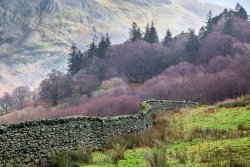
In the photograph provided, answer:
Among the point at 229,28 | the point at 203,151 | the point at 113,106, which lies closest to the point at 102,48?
the point at 229,28

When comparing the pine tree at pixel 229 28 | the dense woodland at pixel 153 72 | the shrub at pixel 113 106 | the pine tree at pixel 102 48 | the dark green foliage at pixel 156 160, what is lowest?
the shrub at pixel 113 106

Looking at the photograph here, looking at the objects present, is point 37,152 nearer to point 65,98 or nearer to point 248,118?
point 248,118

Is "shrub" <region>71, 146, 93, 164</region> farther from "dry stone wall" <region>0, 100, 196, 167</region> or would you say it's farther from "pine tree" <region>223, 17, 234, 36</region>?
"pine tree" <region>223, 17, 234, 36</region>

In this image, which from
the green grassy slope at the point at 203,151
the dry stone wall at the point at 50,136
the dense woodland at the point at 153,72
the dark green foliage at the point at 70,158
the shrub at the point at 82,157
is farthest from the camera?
the dense woodland at the point at 153,72

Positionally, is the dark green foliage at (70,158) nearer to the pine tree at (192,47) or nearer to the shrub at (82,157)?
the shrub at (82,157)

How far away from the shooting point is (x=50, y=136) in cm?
1902

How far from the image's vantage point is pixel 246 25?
15100 centimetres

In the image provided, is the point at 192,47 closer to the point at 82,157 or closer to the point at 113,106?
the point at 113,106

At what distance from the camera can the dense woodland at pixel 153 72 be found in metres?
110

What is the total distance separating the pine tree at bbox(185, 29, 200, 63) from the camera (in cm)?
14450

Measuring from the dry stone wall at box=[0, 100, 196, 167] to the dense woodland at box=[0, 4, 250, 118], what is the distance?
74520 mm

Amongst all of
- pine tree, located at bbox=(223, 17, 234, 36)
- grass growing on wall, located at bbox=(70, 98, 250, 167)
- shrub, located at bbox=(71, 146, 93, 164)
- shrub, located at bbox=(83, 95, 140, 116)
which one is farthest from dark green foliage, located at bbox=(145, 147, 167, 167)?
pine tree, located at bbox=(223, 17, 234, 36)

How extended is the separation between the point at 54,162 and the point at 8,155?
79.9 inches

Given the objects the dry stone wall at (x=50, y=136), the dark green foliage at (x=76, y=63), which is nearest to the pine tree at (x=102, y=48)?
the dark green foliage at (x=76, y=63)
